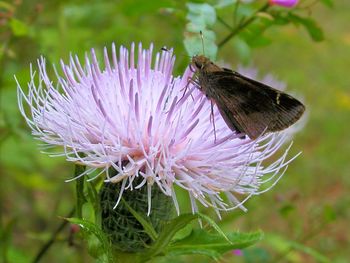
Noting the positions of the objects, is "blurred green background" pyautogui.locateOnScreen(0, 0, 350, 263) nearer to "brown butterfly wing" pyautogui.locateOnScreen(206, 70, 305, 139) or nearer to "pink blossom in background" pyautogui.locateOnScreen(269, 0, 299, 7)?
"pink blossom in background" pyautogui.locateOnScreen(269, 0, 299, 7)

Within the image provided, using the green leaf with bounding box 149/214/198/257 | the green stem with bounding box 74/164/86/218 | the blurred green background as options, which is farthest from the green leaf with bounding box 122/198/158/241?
the blurred green background

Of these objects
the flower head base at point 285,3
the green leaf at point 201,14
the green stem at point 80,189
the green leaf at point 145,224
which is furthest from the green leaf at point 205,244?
the flower head base at point 285,3

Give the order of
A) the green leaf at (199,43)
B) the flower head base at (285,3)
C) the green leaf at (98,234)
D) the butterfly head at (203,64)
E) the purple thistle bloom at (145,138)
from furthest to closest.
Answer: the flower head base at (285,3) < the green leaf at (199,43) < the butterfly head at (203,64) < the purple thistle bloom at (145,138) < the green leaf at (98,234)

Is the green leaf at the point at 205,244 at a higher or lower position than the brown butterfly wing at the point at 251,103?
lower

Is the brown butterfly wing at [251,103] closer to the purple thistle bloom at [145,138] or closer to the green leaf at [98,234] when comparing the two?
the purple thistle bloom at [145,138]

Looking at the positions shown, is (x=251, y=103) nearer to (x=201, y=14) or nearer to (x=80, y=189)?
(x=201, y=14)

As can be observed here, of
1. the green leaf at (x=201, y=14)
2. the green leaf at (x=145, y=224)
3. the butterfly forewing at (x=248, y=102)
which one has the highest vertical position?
the green leaf at (x=201, y=14)

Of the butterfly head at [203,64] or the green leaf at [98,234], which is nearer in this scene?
the green leaf at [98,234]
